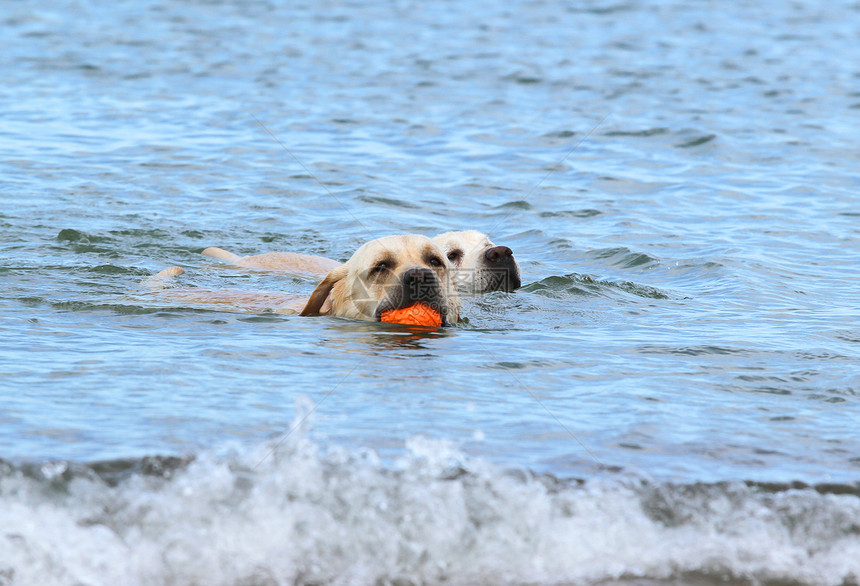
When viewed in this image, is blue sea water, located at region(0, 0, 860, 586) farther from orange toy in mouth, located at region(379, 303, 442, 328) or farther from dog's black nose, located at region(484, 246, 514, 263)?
dog's black nose, located at region(484, 246, 514, 263)

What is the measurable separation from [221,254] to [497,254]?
2608mm

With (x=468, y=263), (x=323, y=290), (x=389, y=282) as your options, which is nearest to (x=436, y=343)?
(x=389, y=282)

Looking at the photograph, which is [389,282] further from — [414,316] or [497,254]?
[497,254]

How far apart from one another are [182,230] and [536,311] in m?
4.31

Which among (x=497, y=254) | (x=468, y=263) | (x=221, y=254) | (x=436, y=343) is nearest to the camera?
(x=436, y=343)

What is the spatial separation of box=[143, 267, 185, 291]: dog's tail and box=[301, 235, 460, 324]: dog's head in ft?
4.86

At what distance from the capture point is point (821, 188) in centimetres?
1273

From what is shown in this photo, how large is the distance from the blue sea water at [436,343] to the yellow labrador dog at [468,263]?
0.28 m

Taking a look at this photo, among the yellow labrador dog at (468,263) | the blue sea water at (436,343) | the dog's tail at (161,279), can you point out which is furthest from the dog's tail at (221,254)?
the dog's tail at (161,279)

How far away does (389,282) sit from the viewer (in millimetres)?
6672

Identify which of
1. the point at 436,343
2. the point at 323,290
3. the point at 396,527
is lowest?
the point at 396,527

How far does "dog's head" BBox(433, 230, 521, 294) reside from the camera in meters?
8.21

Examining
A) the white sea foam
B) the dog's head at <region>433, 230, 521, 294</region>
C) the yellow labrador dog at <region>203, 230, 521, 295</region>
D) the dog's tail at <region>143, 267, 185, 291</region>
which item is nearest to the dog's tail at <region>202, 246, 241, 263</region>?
the yellow labrador dog at <region>203, 230, 521, 295</region>

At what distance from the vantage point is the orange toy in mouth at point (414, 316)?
6637 mm
